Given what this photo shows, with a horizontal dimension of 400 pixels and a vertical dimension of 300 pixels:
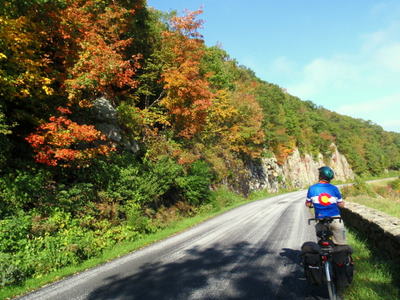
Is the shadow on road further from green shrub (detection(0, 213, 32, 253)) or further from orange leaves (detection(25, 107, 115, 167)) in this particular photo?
orange leaves (detection(25, 107, 115, 167))

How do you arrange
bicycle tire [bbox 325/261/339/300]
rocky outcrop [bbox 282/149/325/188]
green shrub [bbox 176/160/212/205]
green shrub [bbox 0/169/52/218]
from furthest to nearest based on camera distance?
rocky outcrop [bbox 282/149/325/188] → green shrub [bbox 176/160/212/205] → green shrub [bbox 0/169/52/218] → bicycle tire [bbox 325/261/339/300]

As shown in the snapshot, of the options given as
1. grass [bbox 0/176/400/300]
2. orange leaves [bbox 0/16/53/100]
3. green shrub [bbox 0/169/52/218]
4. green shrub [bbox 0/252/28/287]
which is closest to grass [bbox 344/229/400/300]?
grass [bbox 0/176/400/300]

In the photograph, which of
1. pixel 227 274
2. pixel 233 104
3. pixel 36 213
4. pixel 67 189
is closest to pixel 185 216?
pixel 67 189

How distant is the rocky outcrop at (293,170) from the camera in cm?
3838

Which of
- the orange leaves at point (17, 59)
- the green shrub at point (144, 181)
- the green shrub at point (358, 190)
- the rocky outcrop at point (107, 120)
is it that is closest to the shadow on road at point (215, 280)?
the green shrub at point (144, 181)

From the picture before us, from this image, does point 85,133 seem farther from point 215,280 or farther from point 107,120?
point 215,280

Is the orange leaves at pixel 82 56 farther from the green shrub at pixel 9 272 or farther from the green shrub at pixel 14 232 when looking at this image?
the green shrub at pixel 9 272

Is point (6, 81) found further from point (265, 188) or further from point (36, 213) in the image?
point (265, 188)

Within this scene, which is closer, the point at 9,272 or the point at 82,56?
the point at 9,272

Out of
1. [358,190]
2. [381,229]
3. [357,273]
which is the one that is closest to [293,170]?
[358,190]

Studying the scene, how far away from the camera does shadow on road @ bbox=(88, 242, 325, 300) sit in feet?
15.2

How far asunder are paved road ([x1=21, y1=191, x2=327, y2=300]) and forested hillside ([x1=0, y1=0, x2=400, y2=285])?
2.03 meters

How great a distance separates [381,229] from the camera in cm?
589

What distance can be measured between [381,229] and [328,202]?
2.45 meters
